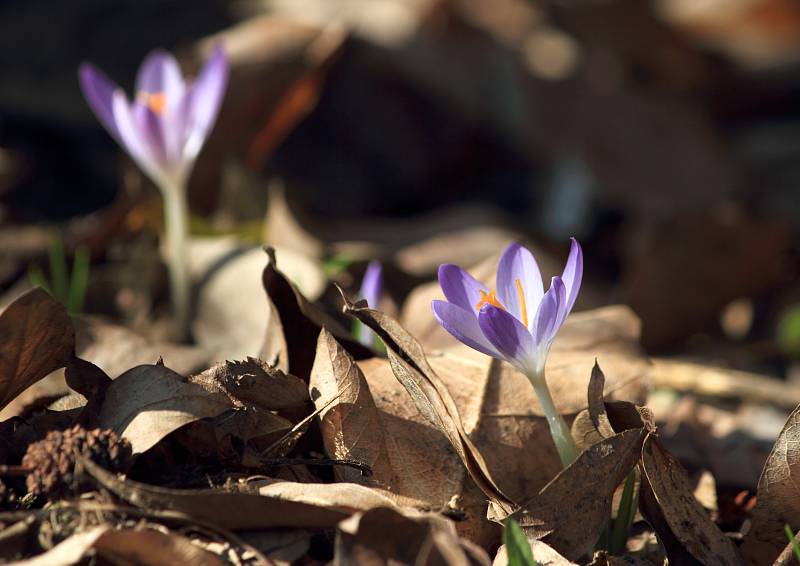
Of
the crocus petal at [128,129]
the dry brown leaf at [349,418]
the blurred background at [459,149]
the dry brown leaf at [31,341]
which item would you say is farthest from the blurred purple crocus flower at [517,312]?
the crocus petal at [128,129]

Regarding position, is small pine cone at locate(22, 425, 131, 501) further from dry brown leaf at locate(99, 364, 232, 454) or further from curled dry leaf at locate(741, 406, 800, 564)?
curled dry leaf at locate(741, 406, 800, 564)

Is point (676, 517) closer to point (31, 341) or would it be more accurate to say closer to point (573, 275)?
point (573, 275)

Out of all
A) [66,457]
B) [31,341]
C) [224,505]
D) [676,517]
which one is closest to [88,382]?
[31,341]

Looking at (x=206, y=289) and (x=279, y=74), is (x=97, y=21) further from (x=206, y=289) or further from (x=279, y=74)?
(x=206, y=289)

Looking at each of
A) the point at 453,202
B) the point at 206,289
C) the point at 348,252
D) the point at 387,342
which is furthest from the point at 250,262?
the point at 453,202

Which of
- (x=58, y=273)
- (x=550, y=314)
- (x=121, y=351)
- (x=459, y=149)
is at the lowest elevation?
(x=459, y=149)
